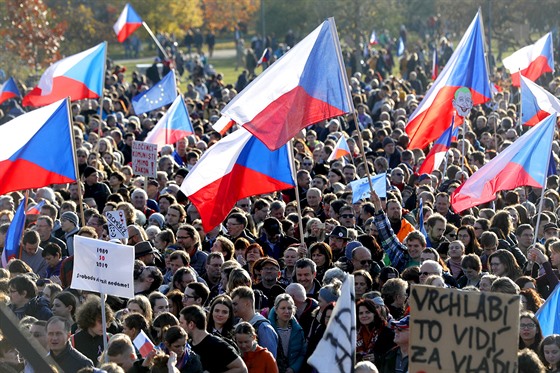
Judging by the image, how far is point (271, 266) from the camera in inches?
448

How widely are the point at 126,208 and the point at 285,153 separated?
216 centimetres

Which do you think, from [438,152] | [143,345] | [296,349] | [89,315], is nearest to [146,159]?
[438,152]

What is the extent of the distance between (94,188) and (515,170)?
20.1ft

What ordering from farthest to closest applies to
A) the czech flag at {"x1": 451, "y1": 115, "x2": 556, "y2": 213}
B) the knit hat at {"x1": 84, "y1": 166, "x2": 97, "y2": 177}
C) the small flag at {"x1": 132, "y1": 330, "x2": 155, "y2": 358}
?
the knit hat at {"x1": 84, "y1": 166, "x2": 97, "y2": 177}
the czech flag at {"x1": 451, "y1": 115, "x2": 556, "y2": 213}
the small flag at {"x1": 132, "y1": 330, "x2": 155, "y2": 358}

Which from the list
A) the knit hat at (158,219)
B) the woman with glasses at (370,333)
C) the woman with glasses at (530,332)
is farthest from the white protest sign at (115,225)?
the woman with glasses at (530,332)

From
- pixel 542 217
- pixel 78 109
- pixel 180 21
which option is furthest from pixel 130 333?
pixel 180 21

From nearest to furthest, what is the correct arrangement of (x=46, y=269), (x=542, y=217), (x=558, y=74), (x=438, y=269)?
1. (x=438, y=269)
2. (x=46, y=269)
3. (x=542, y=217)
4. (x=558, y=74)

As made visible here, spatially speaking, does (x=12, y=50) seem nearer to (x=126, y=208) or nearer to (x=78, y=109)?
(x=78, y=109)

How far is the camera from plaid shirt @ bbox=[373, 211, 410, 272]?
12.3 m

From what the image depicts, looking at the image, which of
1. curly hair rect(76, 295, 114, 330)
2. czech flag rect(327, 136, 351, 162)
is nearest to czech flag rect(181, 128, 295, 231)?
curly hair rect(76, 295, 114, 330)

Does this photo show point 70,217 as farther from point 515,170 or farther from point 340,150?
point 340,150

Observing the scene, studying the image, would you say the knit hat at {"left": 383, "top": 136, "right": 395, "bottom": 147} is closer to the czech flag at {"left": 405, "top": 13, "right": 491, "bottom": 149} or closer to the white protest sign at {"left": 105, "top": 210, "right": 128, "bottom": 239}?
the czech flag at {"left": 405, "top": 13, "right": 491, "bottom": 149}

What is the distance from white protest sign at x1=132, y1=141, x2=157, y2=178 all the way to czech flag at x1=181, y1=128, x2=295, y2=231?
3711 mm

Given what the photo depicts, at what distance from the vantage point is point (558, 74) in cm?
3897
